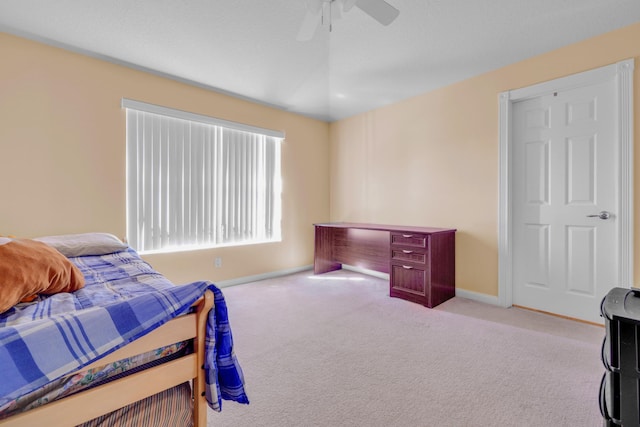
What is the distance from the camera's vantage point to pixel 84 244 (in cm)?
213

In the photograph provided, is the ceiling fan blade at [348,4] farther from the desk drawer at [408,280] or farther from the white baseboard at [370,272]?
the white baseboard at [370,272]

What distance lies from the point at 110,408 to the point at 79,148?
2610mm

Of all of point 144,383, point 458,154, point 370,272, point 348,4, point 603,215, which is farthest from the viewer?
point 370,272

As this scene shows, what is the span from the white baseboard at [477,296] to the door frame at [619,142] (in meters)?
0.11

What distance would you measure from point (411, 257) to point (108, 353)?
8.85 feet

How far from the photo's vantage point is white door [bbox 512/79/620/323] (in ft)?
7.55


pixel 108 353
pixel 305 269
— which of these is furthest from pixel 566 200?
pixel 108 353

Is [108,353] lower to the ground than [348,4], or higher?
lower

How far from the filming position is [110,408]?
839 millimetres

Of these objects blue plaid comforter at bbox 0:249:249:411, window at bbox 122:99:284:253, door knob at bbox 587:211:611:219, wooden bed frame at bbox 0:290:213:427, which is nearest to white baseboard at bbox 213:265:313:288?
window at bbox 122:99:284:253

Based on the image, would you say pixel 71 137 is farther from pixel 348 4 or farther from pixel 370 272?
pixel 370 272

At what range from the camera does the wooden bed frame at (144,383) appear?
0.75 m

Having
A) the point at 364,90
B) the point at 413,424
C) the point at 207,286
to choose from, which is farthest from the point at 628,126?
the point at 207,286

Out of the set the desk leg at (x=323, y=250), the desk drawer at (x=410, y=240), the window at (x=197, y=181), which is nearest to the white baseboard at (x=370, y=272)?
the desk leg at (x=323, y=250)
